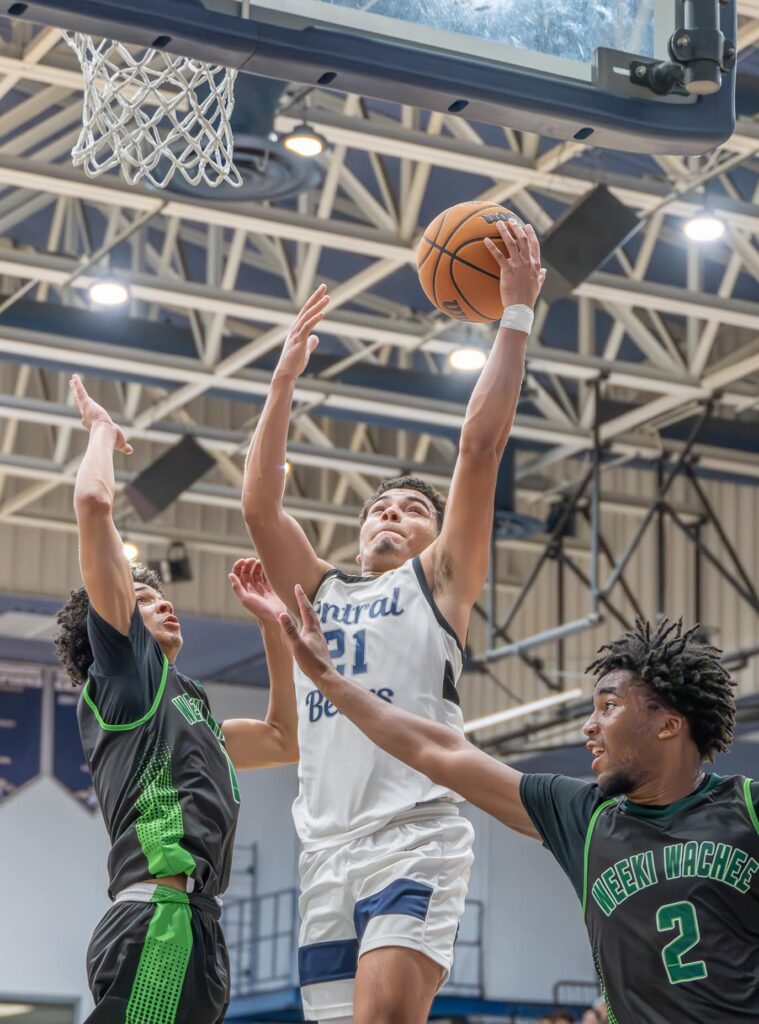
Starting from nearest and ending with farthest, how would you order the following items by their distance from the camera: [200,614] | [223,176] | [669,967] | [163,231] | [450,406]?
[669,967] < [223,176] < [450,406] < [163,231] < [200,614]

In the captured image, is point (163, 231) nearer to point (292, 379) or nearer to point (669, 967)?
point (292, 379)

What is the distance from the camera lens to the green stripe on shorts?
4.38m

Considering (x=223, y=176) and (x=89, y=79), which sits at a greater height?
(x=89, y=79)

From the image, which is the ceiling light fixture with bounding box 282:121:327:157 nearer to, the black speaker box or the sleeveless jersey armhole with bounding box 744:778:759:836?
the black speaker box

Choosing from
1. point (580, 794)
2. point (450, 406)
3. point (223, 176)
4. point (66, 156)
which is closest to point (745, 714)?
point (450, 406)

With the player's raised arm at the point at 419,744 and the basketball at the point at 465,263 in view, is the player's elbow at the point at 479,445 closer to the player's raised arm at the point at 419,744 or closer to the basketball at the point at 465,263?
the basketball at the point at 465,263

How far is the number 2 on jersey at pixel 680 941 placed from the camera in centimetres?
357

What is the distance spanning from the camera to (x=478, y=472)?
4.65m

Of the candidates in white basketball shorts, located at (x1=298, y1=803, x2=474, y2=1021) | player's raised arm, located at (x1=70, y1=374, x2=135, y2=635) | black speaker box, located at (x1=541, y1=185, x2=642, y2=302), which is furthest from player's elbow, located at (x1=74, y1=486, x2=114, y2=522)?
black speaker box, located at (x1=541, y1=185, x2=642, y2=302)

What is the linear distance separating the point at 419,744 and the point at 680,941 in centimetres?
74

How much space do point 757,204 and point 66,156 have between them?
5.20 meters

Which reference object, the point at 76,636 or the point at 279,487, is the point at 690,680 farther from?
the point at 76,636

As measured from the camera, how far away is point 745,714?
1688 centimetres

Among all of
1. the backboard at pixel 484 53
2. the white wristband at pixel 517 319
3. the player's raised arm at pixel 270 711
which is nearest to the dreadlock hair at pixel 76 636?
the player's raised arm at pixel 270 711
